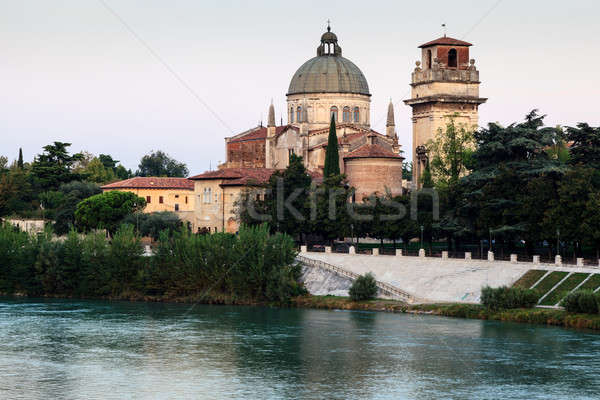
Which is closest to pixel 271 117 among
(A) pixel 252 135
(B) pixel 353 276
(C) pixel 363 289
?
(A) pixel 252 135

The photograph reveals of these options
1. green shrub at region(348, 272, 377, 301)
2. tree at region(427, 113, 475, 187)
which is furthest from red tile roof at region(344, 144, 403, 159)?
green shrub at region(348, 272, 377, 301)

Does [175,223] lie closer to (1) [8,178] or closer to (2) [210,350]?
(1) [8,178]

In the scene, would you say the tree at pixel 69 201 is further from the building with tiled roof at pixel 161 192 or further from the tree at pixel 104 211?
the building with tiled roof at pixel 161 192

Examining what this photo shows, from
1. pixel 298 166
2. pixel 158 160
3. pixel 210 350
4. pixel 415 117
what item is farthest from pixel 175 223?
pixel 158 160

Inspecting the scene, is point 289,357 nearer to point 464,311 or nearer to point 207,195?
point 464,311

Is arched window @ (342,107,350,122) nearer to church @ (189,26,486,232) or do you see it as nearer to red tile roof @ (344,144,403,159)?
church @ (189,26,486,232)

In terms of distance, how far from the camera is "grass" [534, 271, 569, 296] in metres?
52.5

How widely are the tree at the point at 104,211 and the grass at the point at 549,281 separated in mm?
39318

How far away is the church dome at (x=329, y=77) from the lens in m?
93.8

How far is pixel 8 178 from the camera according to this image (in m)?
94.4

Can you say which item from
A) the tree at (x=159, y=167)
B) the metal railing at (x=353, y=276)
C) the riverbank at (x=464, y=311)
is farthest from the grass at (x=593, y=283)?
the tree at (x=159, y=167)

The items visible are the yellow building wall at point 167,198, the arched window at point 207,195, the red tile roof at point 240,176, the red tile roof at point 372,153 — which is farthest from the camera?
the yellow building wall at point 167,198

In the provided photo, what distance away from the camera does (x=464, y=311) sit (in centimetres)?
5328

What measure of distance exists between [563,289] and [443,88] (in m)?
31.0
